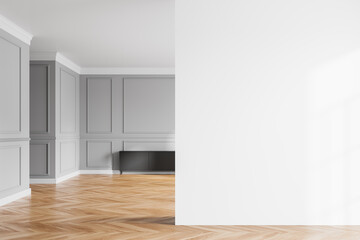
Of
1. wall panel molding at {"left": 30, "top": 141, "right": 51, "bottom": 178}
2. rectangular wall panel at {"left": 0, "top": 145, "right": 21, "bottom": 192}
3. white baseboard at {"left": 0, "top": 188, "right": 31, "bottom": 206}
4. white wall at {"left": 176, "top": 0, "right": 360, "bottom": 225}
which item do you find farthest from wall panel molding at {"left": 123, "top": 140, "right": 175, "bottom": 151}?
white wall at {"left": 176, "top": 0, "right": 360, "bottom": 225}

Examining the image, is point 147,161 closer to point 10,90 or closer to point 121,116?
point 121,116

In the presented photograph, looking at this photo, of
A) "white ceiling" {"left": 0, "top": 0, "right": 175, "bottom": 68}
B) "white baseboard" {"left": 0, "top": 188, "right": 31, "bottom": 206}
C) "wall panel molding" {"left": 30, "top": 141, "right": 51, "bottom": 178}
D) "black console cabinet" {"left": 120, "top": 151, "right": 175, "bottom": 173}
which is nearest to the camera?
"white ceiling" {"left": 0, "top": 0, "right": 175, "bottom": 68}

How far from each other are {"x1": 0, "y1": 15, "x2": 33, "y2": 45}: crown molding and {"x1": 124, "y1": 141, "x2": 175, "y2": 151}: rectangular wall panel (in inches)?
161

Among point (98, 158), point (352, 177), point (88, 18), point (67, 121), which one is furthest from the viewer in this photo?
point (98, 158)

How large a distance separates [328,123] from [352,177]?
0.55m

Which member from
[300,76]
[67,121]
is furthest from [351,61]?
[67,121]

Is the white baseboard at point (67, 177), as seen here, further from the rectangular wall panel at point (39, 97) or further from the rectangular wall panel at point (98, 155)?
the rectangular wall panel at point (39, 97)

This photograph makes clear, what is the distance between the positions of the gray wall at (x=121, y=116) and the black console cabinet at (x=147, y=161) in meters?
0.30

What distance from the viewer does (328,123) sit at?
406 cm

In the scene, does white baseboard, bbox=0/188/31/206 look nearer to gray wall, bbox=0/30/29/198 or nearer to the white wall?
gray wall, bbox=0/30/29/198

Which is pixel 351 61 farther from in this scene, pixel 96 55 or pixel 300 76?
pixel 96 55

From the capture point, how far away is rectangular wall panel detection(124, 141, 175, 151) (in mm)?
9969

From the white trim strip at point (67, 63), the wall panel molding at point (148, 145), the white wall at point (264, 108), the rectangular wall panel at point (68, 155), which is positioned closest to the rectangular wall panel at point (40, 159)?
Answer: the rectangular wall panel at point (68, 155)

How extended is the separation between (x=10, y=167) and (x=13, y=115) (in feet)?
2.33
